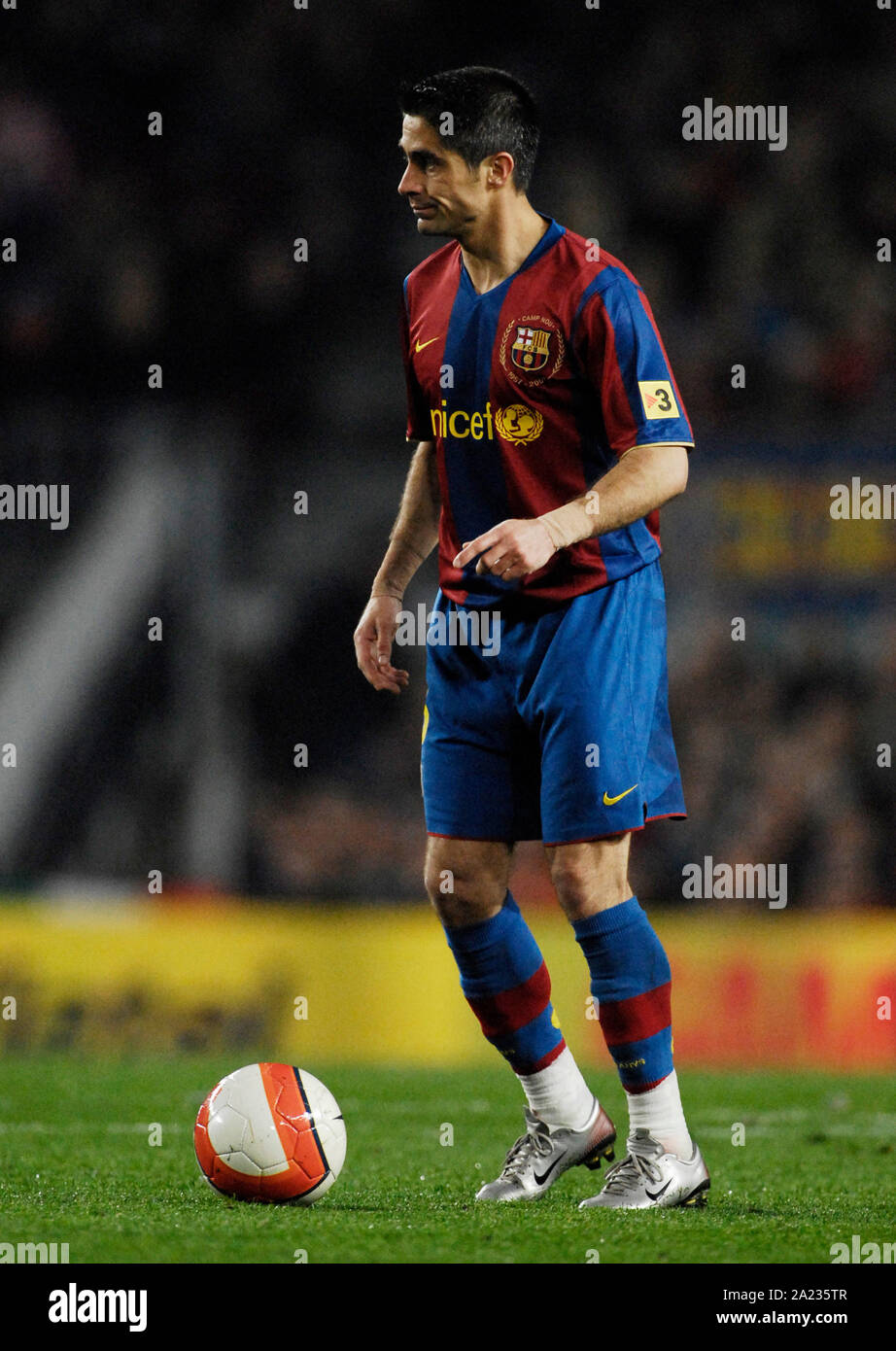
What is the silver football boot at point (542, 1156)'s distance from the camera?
14.7 feet

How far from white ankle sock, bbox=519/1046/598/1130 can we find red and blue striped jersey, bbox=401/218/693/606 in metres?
1.13

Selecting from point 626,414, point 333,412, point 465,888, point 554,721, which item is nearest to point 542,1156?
point 465,888

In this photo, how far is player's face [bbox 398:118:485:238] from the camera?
14.3 feet

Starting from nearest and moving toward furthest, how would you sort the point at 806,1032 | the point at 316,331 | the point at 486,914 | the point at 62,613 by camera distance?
the point at 486,914
the point at 806,1032
the point at 62,613
the point at 316,331

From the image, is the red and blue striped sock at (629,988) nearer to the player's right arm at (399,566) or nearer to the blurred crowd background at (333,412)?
the player's right arm at (399,566)

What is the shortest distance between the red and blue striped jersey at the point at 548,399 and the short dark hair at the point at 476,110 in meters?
0.25

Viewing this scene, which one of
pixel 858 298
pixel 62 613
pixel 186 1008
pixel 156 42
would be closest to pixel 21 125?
pixel 156 42

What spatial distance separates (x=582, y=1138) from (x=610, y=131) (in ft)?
35.0

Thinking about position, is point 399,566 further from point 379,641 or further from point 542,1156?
point 542,1156

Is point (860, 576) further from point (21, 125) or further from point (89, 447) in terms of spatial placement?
point (21, 125)

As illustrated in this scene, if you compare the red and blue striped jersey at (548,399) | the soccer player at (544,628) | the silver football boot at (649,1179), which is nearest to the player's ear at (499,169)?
the soccer player at (544,628)

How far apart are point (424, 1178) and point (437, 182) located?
2.44 meters

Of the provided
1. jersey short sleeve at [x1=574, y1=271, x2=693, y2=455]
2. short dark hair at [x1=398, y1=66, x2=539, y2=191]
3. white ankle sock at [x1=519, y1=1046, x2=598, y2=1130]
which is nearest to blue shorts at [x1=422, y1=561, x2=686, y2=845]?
jersey short sleeve at [x1=574, y1=271, x2=693, y2=455]

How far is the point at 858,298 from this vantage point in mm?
13367
